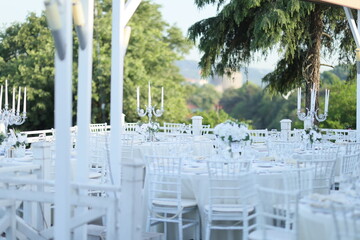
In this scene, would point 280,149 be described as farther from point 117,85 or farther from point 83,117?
point 83,117

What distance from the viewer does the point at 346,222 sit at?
3.32 metres

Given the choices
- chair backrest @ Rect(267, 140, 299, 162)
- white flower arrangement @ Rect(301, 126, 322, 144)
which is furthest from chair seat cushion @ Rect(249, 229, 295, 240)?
white flower arrangement @ Rect(301, 126, 322, 144)

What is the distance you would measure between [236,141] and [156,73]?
17.4 meters

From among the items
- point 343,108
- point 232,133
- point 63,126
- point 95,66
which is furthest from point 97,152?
point 343,108

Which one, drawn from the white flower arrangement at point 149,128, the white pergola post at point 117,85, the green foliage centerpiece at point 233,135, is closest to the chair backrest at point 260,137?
the white flower arrangement at point 149,128

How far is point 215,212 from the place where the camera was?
16.8 ft

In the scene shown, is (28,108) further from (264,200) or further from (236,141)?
(264,200)

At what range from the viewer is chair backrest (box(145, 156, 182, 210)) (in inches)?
211

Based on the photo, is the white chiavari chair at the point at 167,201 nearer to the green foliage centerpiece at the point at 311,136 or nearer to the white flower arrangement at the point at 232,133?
the white flower arrangement at the point at 232,133

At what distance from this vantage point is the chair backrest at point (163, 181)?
5.36 metres

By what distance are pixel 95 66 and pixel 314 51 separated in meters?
9.09

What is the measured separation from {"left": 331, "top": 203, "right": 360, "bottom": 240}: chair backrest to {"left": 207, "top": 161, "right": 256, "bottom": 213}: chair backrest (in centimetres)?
123

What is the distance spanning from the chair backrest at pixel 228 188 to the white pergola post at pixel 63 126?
1.71m

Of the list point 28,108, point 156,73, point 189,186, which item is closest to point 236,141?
point 189,186
